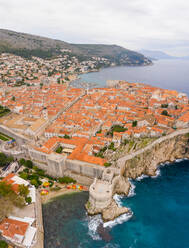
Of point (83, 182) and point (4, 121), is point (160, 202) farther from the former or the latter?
point (4, 121)

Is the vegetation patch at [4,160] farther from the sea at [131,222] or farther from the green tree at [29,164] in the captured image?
the sea at [131,222]

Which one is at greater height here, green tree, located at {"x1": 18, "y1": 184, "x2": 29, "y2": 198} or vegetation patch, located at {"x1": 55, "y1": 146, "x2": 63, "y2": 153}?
vegetation patch, located at {"x1": 55, "y1": 146, "x2": 63, "y2": 153}

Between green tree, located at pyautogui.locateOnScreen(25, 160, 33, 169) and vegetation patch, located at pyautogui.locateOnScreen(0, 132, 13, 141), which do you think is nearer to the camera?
green tree, located at pyautogui.locateOnScreen(25, 160, 33, 169)

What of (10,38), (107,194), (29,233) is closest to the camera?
(29,233)

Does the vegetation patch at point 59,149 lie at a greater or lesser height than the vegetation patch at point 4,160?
greater

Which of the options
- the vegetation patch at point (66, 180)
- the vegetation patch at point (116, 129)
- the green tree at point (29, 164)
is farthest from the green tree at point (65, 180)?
the vegetation patch at point (116, 129)

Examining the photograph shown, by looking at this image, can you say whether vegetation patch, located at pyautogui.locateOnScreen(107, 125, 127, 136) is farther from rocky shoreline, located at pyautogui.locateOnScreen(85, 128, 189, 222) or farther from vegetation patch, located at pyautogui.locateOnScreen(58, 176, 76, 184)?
vegetation patch, located at pyautogui.locateOnScreen(58, 176, 76, 184)

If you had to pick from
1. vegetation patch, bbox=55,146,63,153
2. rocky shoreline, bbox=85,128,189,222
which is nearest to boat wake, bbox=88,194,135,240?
rocky shoreline, bbox=85,128,189,222

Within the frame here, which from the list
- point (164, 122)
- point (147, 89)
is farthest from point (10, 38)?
point (164, 122)

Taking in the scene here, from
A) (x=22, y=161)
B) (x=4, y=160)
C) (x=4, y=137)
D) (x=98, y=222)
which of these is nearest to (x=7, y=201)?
(x=22, y=161)
